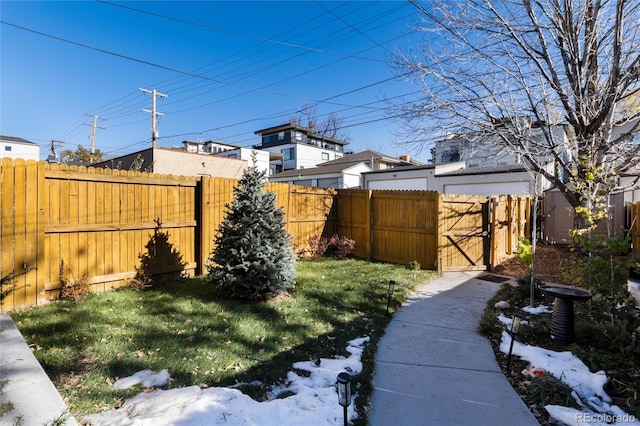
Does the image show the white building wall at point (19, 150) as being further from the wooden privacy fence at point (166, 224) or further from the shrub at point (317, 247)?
the shrub at point (317, 247)

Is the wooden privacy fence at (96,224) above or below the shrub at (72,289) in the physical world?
above

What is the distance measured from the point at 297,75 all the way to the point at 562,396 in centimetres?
1568

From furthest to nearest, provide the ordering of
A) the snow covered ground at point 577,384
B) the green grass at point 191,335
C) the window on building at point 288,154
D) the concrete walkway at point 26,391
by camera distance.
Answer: the window on building at point 288,154 < the green grass at point 191,335 < the snow covered ground at point 577,384 < the concrete walkway at point 26,391

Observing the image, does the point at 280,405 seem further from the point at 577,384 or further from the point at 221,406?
the point at 577,384

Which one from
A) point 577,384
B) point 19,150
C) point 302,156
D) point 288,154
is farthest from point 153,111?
point 19,150

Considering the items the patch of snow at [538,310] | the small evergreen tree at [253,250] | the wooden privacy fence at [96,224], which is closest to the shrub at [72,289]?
the wooden privacy fence at [96,224]

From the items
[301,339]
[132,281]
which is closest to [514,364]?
[301,339]

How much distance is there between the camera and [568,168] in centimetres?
527

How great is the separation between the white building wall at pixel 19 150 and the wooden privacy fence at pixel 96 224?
37.7m

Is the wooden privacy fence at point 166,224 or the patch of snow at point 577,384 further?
the wooden privacy fence at point 166,224

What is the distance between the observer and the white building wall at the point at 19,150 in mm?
31531

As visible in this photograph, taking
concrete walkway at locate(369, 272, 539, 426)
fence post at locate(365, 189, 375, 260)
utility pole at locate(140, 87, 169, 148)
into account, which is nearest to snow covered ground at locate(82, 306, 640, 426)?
concrete walkway at locate(369, 272, 539, 426)

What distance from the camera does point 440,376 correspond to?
3.14 meters

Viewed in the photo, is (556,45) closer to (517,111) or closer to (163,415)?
(517,111)
